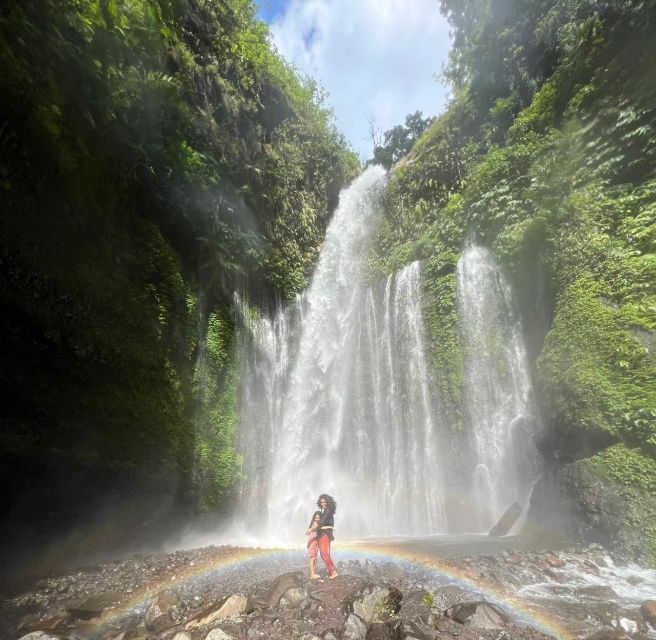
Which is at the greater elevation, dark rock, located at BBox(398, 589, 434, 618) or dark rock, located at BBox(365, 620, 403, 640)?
dark rock, located at BBox(398, 589, 434, 618)

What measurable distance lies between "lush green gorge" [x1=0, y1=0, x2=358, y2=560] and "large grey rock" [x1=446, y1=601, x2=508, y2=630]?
23.6 ft

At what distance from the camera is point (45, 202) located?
659 centimetres

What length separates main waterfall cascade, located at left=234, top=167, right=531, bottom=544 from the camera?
1036cm

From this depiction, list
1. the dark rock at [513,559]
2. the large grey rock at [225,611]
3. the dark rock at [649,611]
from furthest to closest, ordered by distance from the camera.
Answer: the dark rock at [513,559] < the large grey rock at [225,611] < the dark rock at [649,611]

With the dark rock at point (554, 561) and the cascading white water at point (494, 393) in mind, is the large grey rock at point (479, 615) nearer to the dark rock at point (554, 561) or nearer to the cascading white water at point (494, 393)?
the dark rock at point (554, 561)

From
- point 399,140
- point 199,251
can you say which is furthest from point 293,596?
point 399,140

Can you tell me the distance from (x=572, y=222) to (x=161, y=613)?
36.9 feet

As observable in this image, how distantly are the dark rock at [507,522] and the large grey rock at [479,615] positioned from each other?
181 inches

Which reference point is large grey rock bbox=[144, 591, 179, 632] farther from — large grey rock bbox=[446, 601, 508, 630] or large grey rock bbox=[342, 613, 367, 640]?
large grey rock bbox=[446, 601, 508, 630]

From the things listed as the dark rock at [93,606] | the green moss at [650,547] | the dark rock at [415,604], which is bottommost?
the dark rock at [93,606]

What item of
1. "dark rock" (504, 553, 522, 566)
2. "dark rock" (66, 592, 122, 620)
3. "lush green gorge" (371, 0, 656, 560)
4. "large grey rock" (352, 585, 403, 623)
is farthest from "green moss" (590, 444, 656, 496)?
"dark rock" (66, 592, 122, 620)

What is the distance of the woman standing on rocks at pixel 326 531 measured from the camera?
5.88m

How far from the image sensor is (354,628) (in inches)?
166

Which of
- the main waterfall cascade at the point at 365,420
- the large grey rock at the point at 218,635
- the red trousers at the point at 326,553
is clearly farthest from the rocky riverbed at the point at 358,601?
the main waterfall cascade at the point at 365,420
